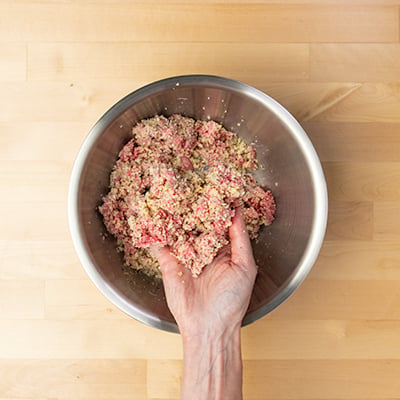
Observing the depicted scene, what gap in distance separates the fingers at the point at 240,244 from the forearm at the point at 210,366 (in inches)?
6.4

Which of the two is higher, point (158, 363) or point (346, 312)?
point (346, 312)

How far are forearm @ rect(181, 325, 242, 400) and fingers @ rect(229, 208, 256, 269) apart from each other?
0.16 meters

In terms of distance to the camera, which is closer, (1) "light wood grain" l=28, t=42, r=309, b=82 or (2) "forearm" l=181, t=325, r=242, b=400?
(2) "forearm" l=181, t=325, r=242, b=400

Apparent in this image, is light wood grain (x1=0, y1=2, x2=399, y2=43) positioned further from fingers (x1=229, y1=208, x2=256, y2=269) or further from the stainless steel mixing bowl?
fingers (x1=229, y1=208, x2=256, y2=269)

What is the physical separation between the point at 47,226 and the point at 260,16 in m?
0.93

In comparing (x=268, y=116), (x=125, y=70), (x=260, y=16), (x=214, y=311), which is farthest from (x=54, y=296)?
(x=260, y=16)

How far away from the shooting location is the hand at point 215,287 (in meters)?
1.07

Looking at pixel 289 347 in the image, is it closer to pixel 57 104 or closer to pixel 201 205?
pixel 201 205

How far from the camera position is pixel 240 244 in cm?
112

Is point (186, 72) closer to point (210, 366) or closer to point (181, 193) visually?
point (181, 193)

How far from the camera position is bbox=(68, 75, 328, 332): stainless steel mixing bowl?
107 cm

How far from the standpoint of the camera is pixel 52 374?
1.33 meters

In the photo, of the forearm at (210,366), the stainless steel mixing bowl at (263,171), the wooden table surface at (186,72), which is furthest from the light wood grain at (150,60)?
the forearm at (210,366)

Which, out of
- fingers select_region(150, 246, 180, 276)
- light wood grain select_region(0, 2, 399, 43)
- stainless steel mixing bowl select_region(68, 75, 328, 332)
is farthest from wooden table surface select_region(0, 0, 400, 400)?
fingers select_region(150, 246, 180, 276)
